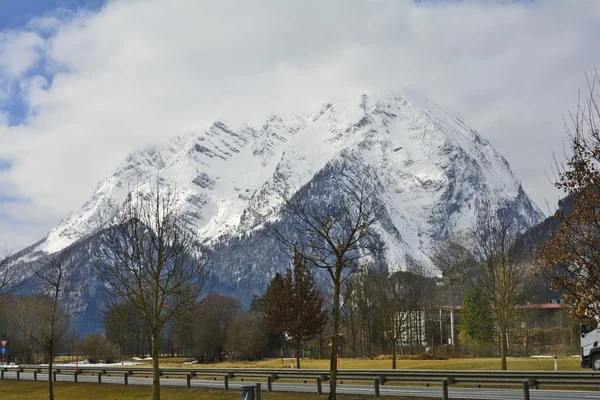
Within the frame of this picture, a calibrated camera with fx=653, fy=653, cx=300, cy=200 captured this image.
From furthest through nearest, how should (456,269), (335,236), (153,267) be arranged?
(456,269), (153,267), (335,236)

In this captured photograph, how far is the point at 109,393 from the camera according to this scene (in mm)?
37625

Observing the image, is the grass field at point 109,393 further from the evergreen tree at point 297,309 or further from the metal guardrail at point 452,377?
the evergreen tree at point 297,309

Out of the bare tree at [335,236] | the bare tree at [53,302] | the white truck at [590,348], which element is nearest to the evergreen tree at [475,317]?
the white truck at [590,348]

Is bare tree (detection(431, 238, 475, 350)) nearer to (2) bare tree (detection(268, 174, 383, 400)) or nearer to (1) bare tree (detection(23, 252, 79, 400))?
(1) bare tree (detection(23, 252, 79, 400))

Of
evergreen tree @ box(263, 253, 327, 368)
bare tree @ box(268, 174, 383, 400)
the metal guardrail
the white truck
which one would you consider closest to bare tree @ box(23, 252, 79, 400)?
the metal guardrail

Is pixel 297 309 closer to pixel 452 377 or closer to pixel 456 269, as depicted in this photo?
pixel 452 377

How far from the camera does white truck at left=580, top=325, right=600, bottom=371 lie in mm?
32812

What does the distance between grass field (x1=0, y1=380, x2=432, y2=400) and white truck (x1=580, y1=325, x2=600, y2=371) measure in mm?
12596

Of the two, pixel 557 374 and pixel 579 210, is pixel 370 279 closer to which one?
pixel 557 374

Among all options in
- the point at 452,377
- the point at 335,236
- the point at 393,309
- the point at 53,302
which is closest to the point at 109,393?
the point at 53,302

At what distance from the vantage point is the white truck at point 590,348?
32812mm

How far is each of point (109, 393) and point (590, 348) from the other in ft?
86.8

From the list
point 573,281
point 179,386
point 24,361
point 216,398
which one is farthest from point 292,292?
A: point 24,361

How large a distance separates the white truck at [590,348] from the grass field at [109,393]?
496 inches
